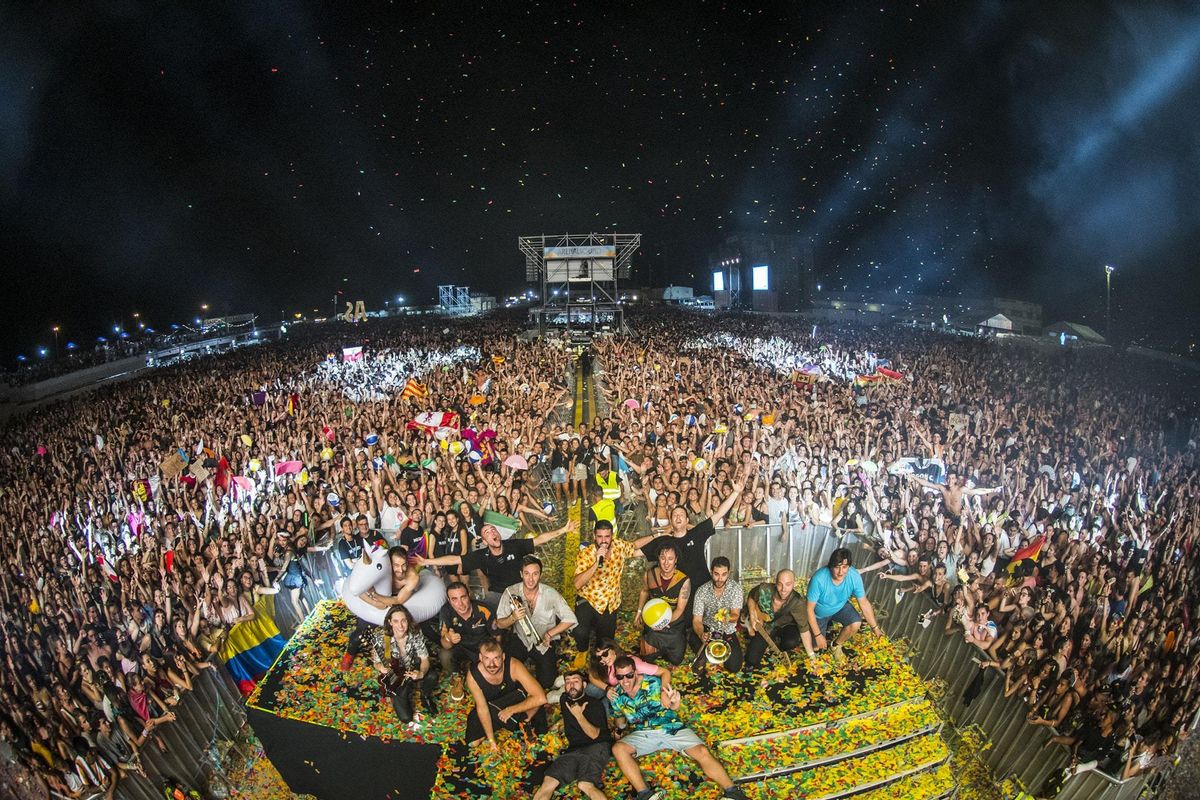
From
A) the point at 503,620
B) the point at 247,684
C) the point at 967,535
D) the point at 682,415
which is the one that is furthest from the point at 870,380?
the point at 247,684

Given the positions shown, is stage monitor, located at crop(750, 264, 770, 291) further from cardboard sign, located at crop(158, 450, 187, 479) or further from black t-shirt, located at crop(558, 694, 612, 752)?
black t-shirt, located at crop(558, 694, 612, 752)

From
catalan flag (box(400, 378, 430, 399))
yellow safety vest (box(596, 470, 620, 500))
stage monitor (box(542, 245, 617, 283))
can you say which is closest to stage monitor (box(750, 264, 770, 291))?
stage monitor (box(542, 245, 617, 283))

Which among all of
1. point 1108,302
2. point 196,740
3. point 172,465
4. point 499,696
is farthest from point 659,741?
point 1108,302

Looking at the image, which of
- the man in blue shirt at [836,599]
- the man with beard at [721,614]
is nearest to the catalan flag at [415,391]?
the man with beard at [721,614]

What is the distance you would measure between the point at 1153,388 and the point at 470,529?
714 inches

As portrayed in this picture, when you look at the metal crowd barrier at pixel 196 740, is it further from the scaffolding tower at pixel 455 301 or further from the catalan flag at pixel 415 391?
the scaffolding tower at pixel 455 301

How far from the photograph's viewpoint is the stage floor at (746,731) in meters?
4.87

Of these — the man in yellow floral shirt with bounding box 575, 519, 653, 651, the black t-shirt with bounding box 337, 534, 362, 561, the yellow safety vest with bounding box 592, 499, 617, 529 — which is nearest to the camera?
the man in yellow floral shirt with bounding box 575, 519, 653, 651

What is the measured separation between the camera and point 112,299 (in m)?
75.3

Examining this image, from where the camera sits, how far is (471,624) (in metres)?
5.96

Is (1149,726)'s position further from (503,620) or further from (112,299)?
(112,299)

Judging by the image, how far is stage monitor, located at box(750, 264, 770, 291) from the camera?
61.8 meters

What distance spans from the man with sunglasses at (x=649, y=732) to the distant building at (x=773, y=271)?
59351 millimetres

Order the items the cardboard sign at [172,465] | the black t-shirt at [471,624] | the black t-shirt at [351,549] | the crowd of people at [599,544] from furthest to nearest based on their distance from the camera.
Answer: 1. the cardboard sign at [172,465]
2. the black t-shirt at [351,549]
3. the black t-shirt at [471,624]
4. the crowd of people at [599,544]
